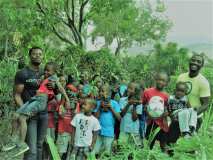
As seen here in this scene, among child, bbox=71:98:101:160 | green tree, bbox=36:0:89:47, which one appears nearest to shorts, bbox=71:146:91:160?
child, bbox=71:98:101:160

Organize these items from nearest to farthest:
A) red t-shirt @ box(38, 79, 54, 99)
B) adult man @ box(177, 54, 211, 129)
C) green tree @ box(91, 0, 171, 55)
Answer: red t-shirt @ box(38, 79, 54, 99)
adult man @ box(177, 54, 211, 129)
green tree @ box(91, 0, 171, 55)

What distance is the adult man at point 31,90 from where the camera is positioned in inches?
232

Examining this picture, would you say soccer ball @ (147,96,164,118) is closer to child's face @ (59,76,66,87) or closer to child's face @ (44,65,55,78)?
child's face @ (44,65,55,78)

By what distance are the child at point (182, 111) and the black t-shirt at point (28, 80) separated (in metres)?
1.57

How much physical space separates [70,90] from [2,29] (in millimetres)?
4729

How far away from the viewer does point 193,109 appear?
6109mm

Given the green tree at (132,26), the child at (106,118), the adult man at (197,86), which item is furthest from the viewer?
the green tree at (132,26)

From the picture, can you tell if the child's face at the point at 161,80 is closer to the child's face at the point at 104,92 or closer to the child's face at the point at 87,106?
the child's face at the point at 104,92

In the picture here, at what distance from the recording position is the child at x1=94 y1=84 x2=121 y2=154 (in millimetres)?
6566

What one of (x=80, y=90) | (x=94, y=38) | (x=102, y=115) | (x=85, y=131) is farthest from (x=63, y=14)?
(x=94, y=38)

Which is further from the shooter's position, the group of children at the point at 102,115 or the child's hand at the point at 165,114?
the child's hand at the point at 165,114

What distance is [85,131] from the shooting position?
20.5 feet

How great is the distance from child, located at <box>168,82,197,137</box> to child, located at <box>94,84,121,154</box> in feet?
2.51

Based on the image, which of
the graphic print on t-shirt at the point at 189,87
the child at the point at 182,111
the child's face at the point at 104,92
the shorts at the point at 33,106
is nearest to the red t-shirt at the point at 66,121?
the child's face at the point at 104,92
